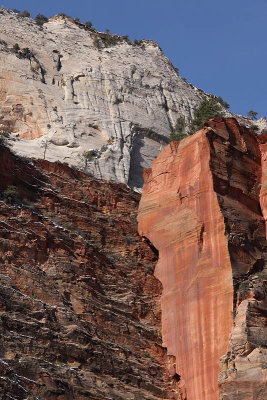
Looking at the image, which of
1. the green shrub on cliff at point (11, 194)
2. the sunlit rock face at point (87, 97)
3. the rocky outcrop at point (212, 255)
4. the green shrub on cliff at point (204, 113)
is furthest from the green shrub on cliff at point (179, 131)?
the green shrub on cliff at point (11, 194)

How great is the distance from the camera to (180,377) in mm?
47156

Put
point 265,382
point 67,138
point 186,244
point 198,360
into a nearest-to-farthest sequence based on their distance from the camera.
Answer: point 265,382 → point 198,360 → point 186,244 → point 67,138

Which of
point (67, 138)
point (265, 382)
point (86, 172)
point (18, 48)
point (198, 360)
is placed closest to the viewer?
point (265, 382)

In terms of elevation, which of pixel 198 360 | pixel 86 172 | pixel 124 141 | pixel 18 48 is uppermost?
pixel 18 48

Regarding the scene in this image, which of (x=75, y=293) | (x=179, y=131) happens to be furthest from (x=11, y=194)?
(x=179, y=131)

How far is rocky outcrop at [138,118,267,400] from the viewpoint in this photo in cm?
4475

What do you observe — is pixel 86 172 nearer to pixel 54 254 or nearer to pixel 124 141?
pixel 124 141

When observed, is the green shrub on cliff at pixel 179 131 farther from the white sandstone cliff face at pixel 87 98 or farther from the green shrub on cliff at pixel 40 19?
the green shrub on cliff at pixel 40 19

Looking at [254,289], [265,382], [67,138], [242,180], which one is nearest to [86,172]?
[67,138]

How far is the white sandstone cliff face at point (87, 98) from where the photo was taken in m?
67.1

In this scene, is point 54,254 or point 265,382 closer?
point 265,382

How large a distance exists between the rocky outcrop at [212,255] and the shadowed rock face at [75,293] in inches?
37.8

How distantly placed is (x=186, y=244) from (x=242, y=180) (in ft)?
13.8

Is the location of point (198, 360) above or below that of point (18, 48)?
below
